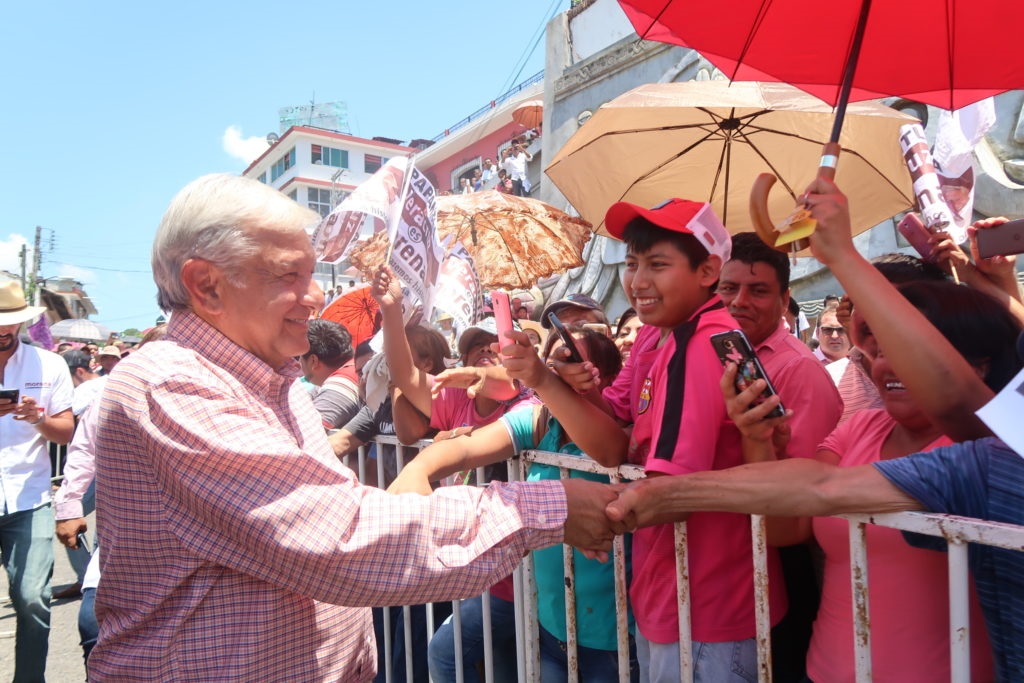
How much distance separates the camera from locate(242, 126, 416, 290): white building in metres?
50.0

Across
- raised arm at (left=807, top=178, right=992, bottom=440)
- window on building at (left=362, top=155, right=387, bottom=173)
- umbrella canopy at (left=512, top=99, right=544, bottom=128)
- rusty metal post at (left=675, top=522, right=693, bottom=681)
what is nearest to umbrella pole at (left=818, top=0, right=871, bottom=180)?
raised arm at (left=807, top=178, right=992, bottom=440)

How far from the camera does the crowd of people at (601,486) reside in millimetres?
1445

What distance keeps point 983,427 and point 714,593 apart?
757 millimetres

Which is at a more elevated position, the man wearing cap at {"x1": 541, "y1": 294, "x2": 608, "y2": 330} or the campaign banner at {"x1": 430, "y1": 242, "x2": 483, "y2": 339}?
the campaign banner at {"x1": 430, "y1": 242, "x2": 483, "y2": 339}

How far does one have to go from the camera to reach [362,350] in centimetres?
520

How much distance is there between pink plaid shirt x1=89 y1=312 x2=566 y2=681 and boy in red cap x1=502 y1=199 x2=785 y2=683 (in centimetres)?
44

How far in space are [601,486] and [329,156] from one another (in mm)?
53767

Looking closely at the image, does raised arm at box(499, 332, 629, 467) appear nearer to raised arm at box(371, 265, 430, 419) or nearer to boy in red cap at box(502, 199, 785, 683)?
boy in red cap at box(502, 199, 785, 683)

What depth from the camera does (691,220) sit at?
2.01 m

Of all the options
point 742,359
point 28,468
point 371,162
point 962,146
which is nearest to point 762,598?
point 742,359

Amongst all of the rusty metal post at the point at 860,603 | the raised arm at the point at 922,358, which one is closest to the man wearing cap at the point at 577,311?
the raised arm at the point at 922,358

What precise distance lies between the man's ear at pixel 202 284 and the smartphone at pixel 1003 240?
2.20m

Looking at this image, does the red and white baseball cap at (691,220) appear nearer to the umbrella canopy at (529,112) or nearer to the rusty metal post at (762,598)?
the rusty metal post at (762,598)

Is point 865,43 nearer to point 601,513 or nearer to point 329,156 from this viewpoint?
point 601,513
